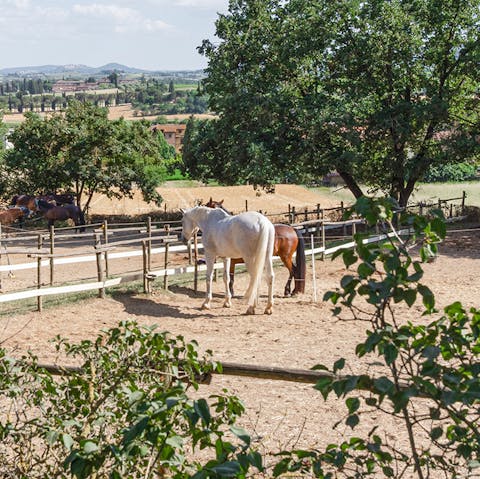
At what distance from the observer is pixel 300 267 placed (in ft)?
41.4

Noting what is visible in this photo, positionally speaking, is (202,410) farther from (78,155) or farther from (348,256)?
(78,155)

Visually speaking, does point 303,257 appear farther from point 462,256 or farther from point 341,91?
point 341,91

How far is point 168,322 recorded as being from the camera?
10.7 meters

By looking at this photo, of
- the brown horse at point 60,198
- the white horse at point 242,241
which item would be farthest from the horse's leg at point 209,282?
the brown horse at point 60,198

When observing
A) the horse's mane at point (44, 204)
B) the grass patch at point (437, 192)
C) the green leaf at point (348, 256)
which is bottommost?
the horse's mane at point (44, 204)

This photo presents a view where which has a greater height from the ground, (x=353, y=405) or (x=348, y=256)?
(x=348, y=256)

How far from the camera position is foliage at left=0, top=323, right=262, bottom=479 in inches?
87.4

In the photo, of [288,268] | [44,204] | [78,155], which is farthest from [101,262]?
[78,155]

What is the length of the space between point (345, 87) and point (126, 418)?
19263 mm

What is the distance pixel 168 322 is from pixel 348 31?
13.4 meters

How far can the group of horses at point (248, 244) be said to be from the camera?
1084 centimetres

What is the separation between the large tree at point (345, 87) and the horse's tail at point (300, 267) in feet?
23.4

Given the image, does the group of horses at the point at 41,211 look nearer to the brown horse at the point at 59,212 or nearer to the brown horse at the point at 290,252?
the brown horse at the point at 59,212

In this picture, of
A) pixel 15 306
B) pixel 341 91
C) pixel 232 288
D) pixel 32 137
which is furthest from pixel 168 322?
pixel 32 137
